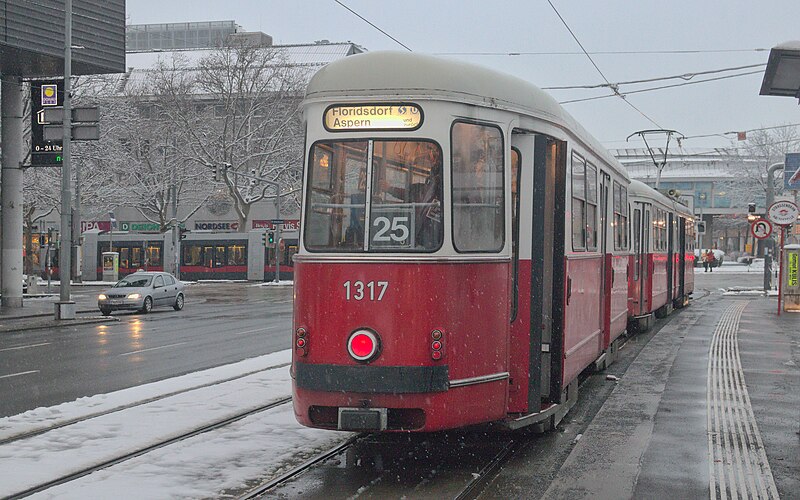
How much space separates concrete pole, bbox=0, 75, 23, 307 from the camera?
31016 millimetres

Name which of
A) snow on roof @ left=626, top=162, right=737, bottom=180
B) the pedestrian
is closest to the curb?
the pedestrian

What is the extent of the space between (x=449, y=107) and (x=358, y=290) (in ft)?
5.31

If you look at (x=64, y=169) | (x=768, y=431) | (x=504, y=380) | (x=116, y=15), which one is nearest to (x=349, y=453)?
(x=504, y=380)

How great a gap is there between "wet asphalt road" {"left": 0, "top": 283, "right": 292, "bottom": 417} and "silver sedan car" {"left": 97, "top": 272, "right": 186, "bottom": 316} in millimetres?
464

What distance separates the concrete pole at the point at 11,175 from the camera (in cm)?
3102

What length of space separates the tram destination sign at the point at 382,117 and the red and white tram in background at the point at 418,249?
1 centimetres

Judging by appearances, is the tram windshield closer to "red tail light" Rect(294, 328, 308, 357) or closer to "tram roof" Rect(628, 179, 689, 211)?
"red tail light" Rect(294, 328, 308, 357)

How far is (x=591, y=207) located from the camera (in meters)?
10.7

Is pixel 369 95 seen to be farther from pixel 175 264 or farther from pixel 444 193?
pixel 175 264

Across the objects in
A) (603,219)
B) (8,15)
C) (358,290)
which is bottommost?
(358,290)

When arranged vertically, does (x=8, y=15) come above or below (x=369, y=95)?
above

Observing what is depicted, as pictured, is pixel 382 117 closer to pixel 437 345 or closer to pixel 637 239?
pixel 437 345

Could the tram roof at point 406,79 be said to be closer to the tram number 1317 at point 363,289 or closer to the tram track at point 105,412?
the tram number 1317 at point 363,289

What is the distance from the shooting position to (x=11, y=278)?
3170 centimetres
